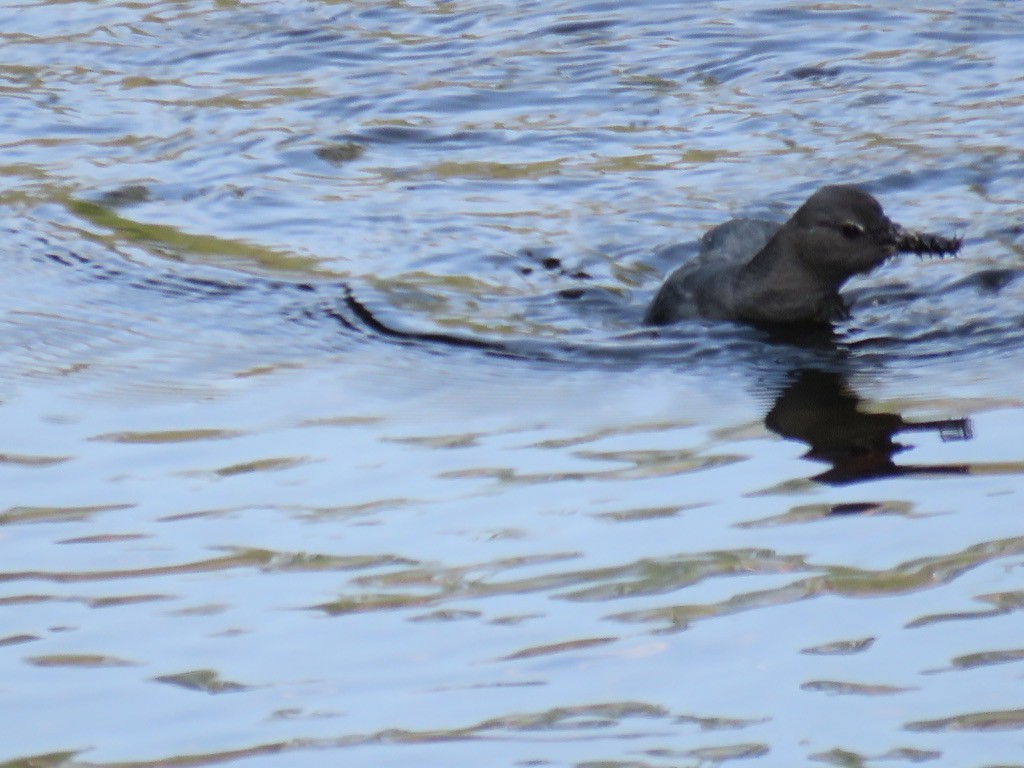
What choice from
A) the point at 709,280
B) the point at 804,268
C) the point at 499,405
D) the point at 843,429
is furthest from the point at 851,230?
the point at 499,405

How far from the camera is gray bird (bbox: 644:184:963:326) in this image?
27.3 feet

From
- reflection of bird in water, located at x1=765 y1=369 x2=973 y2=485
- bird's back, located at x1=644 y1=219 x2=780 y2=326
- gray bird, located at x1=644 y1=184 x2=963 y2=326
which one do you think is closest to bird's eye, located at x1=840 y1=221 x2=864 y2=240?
gray bird, located at x1=644 y1=184 x2=963 y2=326

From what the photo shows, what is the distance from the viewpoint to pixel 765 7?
45.1ft

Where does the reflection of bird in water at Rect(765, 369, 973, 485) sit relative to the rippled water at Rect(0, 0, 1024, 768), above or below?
below

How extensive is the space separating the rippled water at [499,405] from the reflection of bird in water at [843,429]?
0.02m

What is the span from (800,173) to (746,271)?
2.26m

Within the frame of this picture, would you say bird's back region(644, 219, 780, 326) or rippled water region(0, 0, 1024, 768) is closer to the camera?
rippled water region(0, 0, 1024, 768)

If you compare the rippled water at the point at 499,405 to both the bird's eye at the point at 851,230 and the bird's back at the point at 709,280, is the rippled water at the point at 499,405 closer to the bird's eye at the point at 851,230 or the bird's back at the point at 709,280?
the bird's back at the point at 709,280

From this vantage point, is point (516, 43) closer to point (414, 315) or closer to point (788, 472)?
point (414, 315)

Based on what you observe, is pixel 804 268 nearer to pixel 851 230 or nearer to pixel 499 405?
pixel 851 230

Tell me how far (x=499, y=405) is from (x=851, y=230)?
2.20 metres

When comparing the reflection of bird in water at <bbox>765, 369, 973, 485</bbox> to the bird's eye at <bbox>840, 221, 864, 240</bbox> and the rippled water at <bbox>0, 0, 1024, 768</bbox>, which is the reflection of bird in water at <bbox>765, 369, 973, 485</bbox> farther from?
the bird's eye at <bbox>840, 221, 864, 240</bbox>

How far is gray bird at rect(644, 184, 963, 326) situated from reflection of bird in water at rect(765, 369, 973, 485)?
1031mm

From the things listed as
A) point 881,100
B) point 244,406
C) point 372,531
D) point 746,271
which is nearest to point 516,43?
point 881,100
